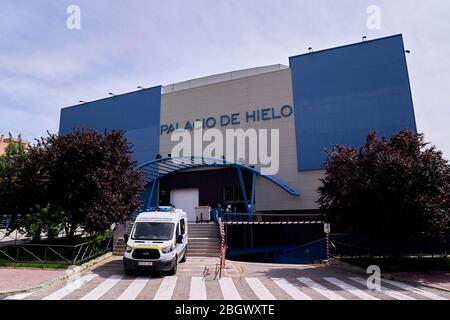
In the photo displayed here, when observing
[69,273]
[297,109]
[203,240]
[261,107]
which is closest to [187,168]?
[261,107]

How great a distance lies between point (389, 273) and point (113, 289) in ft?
34.4

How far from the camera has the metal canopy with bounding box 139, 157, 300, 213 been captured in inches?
1044

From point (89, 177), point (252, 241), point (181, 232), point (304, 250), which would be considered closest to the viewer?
point (181, 232)

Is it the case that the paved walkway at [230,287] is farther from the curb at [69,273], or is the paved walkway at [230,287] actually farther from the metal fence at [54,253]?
the metal fence at [54,253]

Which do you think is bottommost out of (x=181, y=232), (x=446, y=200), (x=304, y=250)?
(x=304, y=250)

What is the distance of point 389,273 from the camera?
1280 centimetres

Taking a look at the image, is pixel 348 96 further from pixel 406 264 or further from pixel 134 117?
pixel 134 117

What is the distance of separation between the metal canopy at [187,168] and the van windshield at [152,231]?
13.7 meters

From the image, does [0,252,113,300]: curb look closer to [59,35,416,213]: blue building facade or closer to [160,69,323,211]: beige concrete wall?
[59,35,416,213]: blue building facade

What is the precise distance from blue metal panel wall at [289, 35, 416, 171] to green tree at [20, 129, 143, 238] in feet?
49.2

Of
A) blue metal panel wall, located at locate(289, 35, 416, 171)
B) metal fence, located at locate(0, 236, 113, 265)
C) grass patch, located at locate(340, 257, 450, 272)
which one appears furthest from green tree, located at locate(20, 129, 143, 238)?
blue metal panel wall, located at locate(289, 35, 416, 171)

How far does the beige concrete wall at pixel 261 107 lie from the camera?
25.8 meters
